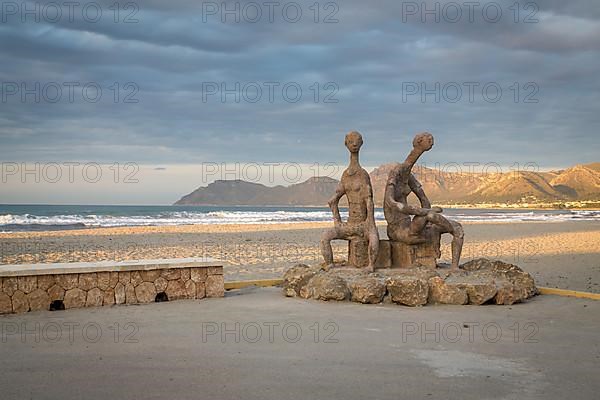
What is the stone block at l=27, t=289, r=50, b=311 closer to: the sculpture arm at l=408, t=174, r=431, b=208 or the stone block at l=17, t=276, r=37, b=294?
the stone block at l=17, t=276, r=37, b=294

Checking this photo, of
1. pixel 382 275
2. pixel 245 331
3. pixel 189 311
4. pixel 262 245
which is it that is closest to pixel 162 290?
pixel 189 311

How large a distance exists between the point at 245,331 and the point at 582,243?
19.1 metres

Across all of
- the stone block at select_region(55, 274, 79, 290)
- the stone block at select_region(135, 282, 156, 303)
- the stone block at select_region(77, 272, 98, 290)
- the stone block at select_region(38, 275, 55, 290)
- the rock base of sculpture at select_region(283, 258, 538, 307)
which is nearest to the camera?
the stone block at select_region(38, 275, 55, 290)

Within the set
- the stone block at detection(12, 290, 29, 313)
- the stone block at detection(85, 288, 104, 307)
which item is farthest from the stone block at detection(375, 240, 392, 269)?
the stone block at detection(12, 290, 29, 313)

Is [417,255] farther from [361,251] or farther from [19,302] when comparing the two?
[19,302]

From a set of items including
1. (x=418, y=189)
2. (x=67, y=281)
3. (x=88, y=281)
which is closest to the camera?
(x=67, y=281)

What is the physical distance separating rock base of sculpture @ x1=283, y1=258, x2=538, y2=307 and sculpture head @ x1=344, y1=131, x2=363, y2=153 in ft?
6.34

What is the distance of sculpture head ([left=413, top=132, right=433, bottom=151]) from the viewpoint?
10117 mm

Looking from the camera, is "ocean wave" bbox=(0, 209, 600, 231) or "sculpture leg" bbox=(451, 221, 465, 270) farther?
"ocean wave" bbox=(0, 209, 600, 231)

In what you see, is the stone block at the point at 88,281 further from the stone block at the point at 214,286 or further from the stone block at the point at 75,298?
the stone block at the point at 214,286

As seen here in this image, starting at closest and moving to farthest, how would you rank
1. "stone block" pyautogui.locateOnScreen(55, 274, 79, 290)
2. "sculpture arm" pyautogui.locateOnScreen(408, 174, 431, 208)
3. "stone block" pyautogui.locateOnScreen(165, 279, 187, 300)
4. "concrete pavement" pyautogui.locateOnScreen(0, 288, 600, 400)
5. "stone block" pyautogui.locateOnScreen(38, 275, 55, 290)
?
"concrete pavement" pyautogui.locateOnScreen(0, 288, 600, 400)
"stone block" pyautogui.locateOnScreen(38, 275, 55, 290)
"stone block" pyautogui.locateOnScreen(55, 274, 79, 290)
"stone block" pyautogui.locateOnScreen(165, 279, 187, 300)
"sculpture arm" pyautogui.locateOnScreen(408, 174, 431, 208)

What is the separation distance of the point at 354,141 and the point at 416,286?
102 inches

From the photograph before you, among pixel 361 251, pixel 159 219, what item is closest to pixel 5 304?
pixel 361 251

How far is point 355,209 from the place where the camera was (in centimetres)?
1028
